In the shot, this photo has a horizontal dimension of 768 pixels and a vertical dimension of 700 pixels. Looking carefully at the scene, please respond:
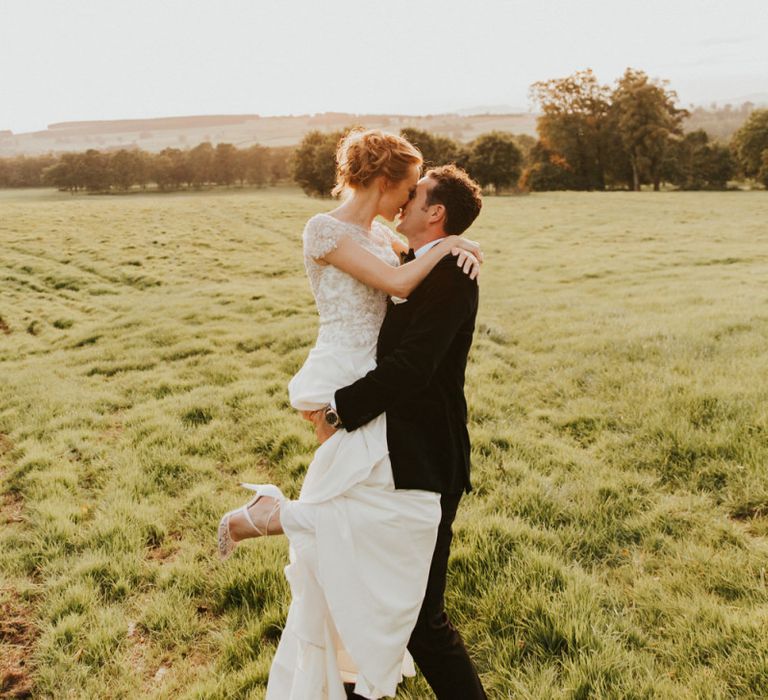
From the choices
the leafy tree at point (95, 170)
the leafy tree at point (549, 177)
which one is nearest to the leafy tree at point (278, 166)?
the leafy tree at point (95, 170)

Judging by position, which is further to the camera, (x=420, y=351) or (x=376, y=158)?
(x=376, y=158)

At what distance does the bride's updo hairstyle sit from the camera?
2.96 metres

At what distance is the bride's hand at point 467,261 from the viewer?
2.54m

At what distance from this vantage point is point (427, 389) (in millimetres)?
2641

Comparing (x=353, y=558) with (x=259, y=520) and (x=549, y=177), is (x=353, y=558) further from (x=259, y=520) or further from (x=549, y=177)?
(x=549, y=177)

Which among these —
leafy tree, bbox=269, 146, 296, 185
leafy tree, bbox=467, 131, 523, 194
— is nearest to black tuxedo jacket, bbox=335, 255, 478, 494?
leafy tree, bbox=467, 131, 523, 194

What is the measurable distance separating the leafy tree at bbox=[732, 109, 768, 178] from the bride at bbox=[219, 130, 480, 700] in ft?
214

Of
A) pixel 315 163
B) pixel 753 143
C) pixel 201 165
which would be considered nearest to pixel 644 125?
pixel 753 143

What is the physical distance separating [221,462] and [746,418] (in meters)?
5.61

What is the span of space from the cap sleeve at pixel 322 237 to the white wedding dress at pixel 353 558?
22mm

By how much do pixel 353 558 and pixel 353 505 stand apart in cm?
24

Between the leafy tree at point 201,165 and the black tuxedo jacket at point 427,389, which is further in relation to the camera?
the leafy tree at point 201,165

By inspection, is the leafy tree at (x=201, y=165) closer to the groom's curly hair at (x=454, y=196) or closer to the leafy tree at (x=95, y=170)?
the leafy tree at (x=95, y=170)

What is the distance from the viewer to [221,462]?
605 centimetres
